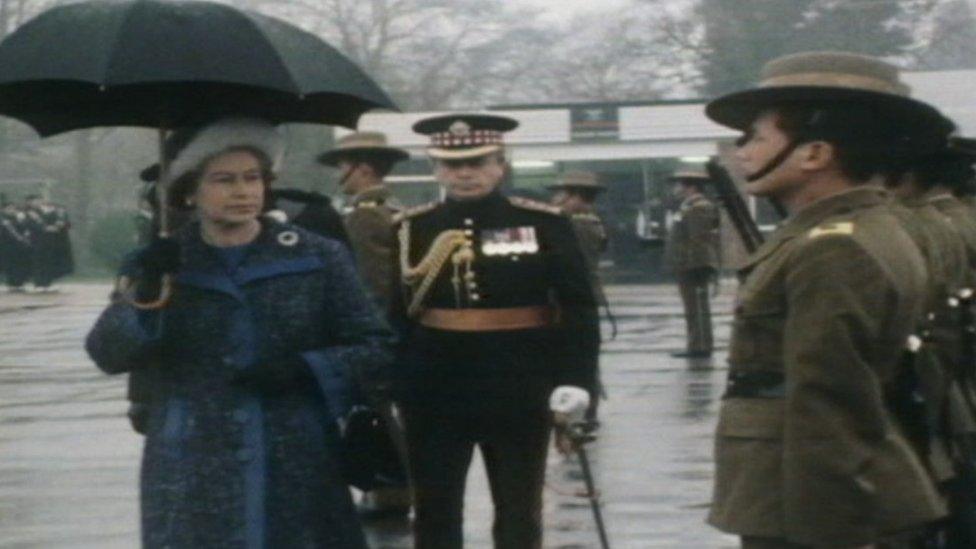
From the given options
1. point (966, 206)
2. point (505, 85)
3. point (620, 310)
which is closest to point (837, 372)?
point (966, 206)

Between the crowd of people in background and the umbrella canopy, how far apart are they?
39217 millimetres

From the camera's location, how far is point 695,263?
23.4m

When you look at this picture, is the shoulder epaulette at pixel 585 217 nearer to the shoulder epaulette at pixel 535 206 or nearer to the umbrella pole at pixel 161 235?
the shoulder epaulette at pixel 535 206

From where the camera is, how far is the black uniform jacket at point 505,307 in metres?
8.22

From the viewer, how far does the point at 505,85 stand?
7400 centimetres

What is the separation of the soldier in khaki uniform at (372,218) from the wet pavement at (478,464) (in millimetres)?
252

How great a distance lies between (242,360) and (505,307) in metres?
2.37

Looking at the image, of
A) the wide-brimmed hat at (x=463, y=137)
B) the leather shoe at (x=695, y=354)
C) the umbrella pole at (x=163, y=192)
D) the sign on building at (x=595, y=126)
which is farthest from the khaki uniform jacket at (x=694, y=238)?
the sign on building at (x=595, y=126)

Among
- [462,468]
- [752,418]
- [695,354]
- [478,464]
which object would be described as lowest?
[695,354]

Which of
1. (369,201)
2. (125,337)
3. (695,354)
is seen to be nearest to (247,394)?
(125,337)

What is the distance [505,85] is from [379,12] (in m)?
5.84

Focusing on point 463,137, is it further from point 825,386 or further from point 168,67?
point 825,386

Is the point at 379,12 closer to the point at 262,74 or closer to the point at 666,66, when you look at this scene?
the point at 666,66

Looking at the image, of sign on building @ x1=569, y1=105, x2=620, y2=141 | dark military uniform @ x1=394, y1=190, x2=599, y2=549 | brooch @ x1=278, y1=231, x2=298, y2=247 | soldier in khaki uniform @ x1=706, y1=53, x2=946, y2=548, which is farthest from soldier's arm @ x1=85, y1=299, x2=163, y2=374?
sign on building @ x1=569, y1=105, x2=620, y2=141
